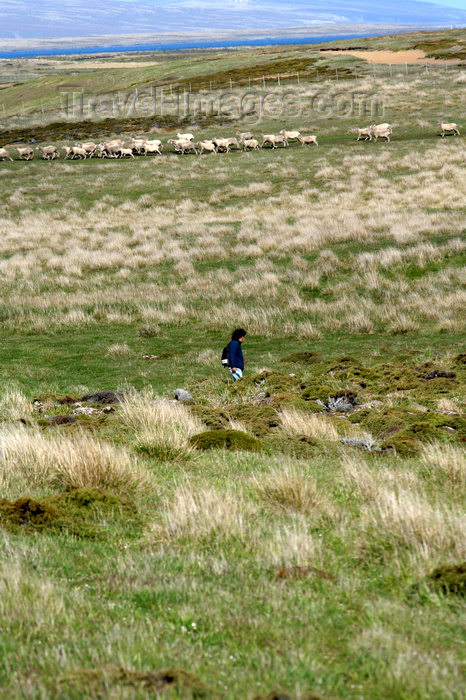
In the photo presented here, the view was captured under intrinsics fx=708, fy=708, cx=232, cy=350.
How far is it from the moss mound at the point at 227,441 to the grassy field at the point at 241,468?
3 cm

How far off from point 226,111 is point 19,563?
6226cm

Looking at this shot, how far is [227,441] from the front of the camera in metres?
8.39

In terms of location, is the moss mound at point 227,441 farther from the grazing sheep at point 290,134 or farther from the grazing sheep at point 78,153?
the grazing sheep at point 78,153

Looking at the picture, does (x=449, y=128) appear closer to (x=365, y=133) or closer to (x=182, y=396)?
(x=365, y=133)

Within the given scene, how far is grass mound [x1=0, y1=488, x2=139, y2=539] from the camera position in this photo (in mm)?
5328

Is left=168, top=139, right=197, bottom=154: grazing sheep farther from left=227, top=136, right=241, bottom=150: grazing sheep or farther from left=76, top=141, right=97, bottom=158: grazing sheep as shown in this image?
left=76, top=141, right=97, bottom=158: grazing sheep

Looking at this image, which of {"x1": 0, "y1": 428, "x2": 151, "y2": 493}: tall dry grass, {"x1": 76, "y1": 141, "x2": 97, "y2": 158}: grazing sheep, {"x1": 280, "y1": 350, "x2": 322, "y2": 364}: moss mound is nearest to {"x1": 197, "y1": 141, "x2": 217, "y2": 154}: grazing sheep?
{"x1": 76, "y1": 141, "x2": 97, "y2": 158}: grazing sheep

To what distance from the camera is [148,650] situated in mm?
3494

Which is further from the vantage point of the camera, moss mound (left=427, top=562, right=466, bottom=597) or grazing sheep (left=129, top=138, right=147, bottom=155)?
grazing sheep (left=129, top=138, right=147, bottom=155)

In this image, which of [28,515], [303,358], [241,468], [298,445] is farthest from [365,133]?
[28,515]

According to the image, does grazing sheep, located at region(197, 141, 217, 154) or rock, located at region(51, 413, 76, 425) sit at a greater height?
grazing sheep, located at region(197, 141, 217, 154)

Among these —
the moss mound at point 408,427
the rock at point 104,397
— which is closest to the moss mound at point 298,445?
the moss mound at point 408,427

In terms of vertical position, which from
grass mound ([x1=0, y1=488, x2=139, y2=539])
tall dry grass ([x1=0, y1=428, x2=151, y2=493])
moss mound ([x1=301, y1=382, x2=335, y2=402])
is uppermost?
grass mound ([x1=0, y1=488, x2=139, y2=539])

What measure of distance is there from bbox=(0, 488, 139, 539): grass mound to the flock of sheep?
1768 inches
